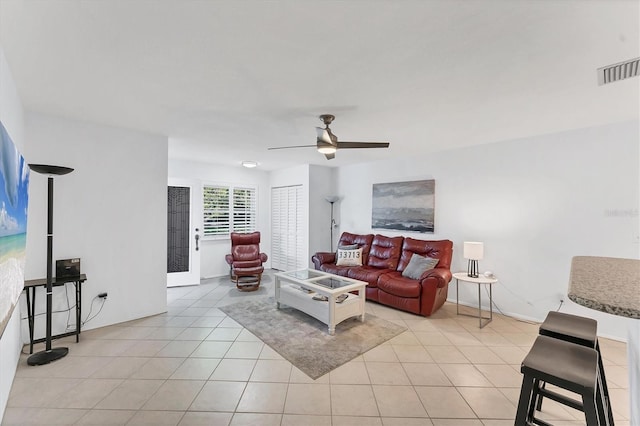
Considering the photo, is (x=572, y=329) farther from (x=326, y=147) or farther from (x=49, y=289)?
(x=49, y=289)

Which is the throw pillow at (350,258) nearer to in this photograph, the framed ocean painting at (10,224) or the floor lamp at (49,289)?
the floor lamp at (49,289)

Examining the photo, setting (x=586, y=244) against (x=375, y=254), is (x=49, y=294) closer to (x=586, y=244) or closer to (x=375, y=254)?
(x=375, y=254)

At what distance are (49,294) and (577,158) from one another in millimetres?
6034

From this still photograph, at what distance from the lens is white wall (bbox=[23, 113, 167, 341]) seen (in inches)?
113

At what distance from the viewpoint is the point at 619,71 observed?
1.91m

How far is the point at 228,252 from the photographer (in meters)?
6.02

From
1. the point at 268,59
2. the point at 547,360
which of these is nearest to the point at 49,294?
the point at 268,59

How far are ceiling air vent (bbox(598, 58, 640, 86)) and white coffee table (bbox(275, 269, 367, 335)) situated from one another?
9.68 feet

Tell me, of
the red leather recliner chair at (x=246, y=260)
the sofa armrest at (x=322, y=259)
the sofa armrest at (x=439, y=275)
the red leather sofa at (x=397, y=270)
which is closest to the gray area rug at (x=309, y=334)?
the red leather sofa at (x=397, y=270)

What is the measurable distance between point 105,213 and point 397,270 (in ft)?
13.9

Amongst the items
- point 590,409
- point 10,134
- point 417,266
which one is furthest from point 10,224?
point 417,266

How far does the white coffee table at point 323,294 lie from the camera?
320cm

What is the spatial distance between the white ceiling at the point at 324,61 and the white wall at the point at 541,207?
1.41 ft

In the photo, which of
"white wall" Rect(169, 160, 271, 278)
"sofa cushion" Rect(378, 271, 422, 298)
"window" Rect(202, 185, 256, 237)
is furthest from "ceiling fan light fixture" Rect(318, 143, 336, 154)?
"window" Rect(202, 185, 256, 237)
